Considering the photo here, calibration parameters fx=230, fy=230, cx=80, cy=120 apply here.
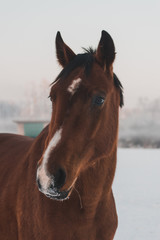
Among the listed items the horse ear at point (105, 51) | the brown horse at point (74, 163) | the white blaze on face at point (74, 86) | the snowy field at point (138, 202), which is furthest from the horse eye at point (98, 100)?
the snowy field at point (138, 202)

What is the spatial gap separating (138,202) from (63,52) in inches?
198

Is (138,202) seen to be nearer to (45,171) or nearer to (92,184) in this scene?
(92,184)

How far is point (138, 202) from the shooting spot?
232 inches

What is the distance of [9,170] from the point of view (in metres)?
2.64

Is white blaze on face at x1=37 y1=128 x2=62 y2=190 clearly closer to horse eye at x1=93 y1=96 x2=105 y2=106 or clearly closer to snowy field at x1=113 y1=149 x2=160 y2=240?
horse eye at x1=93 y1=96 x2=105 y2=106

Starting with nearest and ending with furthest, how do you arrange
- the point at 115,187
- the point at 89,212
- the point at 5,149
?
the point at 89,212
the point at 5,149
the point at 115,187

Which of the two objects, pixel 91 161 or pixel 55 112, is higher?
pixel 55 112

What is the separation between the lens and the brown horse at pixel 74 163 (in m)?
1.46

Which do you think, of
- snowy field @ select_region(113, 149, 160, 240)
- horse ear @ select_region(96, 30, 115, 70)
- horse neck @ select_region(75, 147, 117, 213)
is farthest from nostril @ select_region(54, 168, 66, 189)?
snowy field @ select_region(113, 149, 160, 240)

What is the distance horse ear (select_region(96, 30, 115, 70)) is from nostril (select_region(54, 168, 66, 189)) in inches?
35.5

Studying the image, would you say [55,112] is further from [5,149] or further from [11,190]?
[5,149]

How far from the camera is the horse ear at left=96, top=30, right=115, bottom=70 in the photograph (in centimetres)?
176

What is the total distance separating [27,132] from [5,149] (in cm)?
800

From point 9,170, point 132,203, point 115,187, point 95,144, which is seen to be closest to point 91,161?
point 95,144
